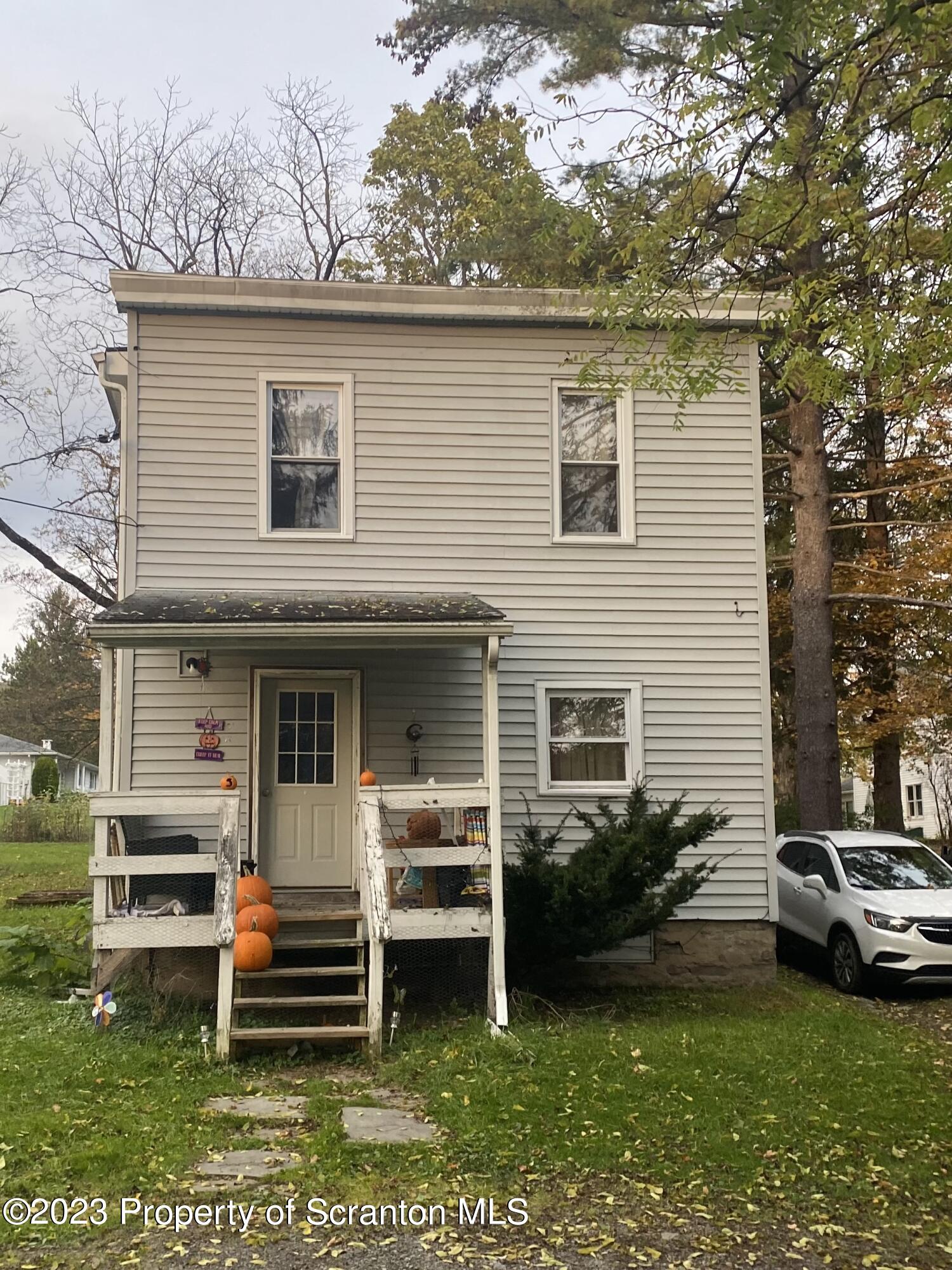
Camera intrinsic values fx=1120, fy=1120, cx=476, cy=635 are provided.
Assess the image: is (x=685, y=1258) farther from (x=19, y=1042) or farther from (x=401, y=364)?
(x=401, y=364)

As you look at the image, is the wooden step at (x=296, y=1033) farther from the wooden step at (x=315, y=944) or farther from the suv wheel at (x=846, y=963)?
the suv wheel at (x=846, y=963)

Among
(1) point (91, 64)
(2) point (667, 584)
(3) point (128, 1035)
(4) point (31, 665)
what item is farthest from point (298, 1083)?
(4) point (31, 665)

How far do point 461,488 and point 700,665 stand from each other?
2.91 metres

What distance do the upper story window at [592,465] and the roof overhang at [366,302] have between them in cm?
81

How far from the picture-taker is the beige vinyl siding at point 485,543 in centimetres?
1053

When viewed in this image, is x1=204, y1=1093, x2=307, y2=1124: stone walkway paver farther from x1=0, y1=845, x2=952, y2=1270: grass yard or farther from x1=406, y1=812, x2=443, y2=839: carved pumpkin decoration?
x1=406, y1=812, x2=443, y2=839: carved pumpkin decoration

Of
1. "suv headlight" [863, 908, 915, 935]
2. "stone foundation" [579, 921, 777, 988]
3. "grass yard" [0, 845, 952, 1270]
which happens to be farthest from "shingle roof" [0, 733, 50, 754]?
"grass yard" [0, 845, 952, 1270]

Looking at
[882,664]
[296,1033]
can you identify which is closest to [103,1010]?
[296,1033]

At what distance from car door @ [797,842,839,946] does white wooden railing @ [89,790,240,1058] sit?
6.50m

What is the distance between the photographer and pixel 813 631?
17.0 meters

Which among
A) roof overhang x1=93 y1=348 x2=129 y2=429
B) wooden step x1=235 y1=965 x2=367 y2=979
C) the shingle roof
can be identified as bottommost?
wooden step x1=235 y1=965 x2=367 y2=979

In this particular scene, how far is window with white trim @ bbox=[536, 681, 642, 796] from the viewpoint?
10.7 metres

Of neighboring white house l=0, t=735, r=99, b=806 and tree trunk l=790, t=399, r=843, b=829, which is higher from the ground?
tree trunk l=790, t=399, r=843, b=829

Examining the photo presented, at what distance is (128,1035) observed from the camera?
802 cm
